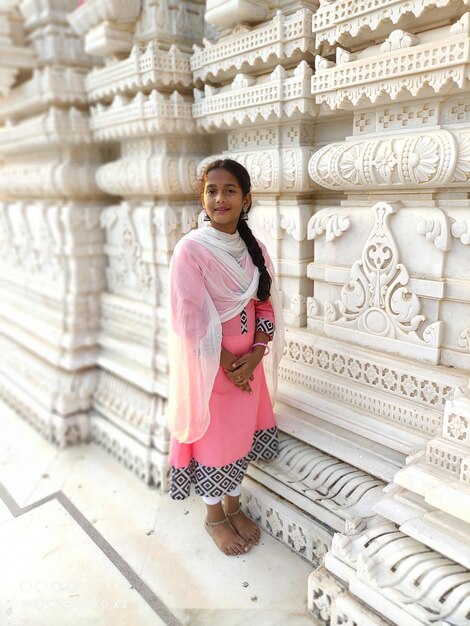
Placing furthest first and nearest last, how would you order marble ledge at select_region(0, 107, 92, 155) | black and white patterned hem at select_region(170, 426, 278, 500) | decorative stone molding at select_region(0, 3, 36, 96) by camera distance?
decorative stone molding at select_region(0, 3, 36, 96) → marble ledge at select_region(0, 107, 92, 155) → black and white patterned hem at select_region(170, 426, 278, 500)

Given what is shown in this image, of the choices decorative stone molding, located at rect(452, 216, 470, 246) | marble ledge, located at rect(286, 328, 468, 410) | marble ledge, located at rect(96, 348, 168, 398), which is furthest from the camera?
marble ledge, located at rect(96, 348, 168, 398)

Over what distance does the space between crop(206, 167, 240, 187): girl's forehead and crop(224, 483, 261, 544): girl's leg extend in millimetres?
1138

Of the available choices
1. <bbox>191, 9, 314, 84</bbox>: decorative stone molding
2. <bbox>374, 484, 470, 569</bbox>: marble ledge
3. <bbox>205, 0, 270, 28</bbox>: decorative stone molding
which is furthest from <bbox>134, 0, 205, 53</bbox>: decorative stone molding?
<bbox>374, 484, 470, 569</bbox>: marble ledge

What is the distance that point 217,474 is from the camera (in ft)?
5.81

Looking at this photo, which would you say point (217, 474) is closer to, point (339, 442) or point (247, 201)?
point (339, 442)

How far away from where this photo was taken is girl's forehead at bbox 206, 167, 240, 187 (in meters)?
1.55

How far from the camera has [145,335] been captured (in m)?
2.51

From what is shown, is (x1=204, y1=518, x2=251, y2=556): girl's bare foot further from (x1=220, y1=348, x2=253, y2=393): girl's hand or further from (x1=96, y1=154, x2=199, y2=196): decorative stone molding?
(x1=96, y1=154, x2=199, y2=196): decorative stone molding

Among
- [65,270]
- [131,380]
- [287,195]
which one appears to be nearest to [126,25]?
[287,195]

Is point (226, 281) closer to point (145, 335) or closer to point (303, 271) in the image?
point (303, 271)

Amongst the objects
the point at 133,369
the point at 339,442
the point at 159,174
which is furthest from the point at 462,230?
the point at 133,369

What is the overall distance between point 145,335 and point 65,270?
68cm

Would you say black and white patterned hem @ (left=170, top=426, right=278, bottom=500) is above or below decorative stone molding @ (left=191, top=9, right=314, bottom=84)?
below

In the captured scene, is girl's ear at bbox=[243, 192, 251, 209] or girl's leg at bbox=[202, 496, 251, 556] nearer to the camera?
girl's ear at bbox=[243, 192, 251, 209]
